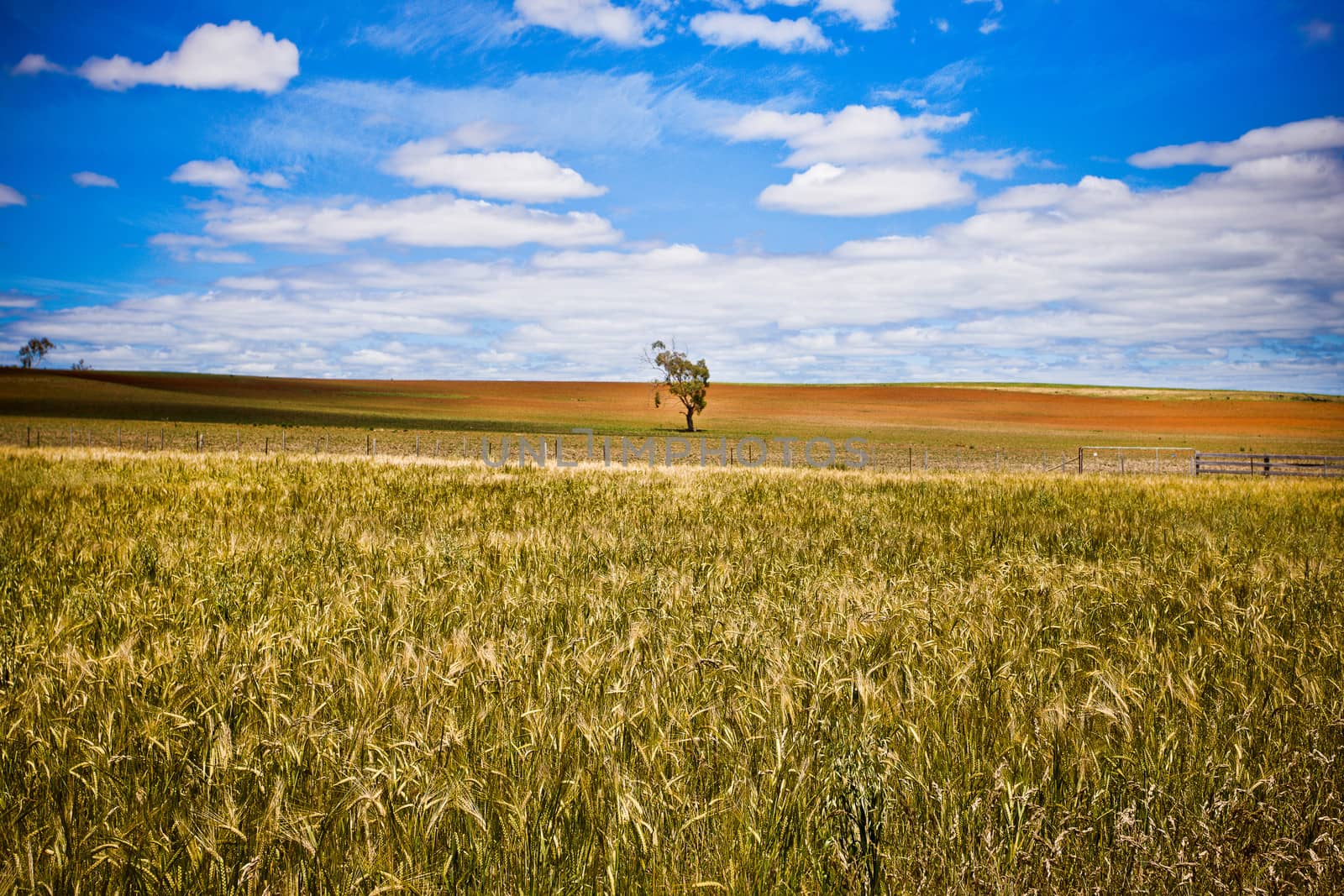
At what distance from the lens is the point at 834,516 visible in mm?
11445

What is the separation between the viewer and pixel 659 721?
3.41m

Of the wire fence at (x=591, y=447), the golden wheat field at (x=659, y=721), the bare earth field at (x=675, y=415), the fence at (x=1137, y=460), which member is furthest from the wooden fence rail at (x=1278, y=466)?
the golden wheat field at (x=659, y=721)

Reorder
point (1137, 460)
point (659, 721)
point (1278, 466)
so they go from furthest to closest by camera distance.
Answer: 1. point (1137, 460)
2. point (1278, 466)
3. point (659, 721)

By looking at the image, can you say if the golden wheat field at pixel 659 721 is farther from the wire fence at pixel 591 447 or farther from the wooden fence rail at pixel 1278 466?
the wire fence at pixel 591 447

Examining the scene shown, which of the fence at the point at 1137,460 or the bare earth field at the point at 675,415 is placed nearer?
the fence at the point at 1137,460

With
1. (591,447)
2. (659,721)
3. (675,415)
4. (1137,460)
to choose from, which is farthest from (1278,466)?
(675,415)

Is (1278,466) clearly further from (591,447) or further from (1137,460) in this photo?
(591,447)

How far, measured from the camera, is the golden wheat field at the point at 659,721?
240cm

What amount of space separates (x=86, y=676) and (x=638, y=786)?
307 cm

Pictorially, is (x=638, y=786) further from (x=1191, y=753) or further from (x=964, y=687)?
(x=1191, y=753)

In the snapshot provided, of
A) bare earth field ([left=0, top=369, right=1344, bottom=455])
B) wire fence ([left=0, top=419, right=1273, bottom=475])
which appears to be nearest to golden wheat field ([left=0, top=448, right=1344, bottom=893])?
wire fence ([left=0, top=419, right=1273, bottom=475])

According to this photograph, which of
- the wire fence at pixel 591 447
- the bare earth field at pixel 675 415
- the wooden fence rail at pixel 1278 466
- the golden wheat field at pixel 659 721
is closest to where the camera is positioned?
the golden wheat field at pixel 659 721

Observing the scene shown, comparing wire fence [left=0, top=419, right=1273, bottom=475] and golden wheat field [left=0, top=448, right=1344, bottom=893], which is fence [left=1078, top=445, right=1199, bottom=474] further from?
golden wheat field [left=0, top=448, right=1344, bottom=893]

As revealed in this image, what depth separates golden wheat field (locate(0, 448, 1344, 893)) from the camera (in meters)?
2.40
